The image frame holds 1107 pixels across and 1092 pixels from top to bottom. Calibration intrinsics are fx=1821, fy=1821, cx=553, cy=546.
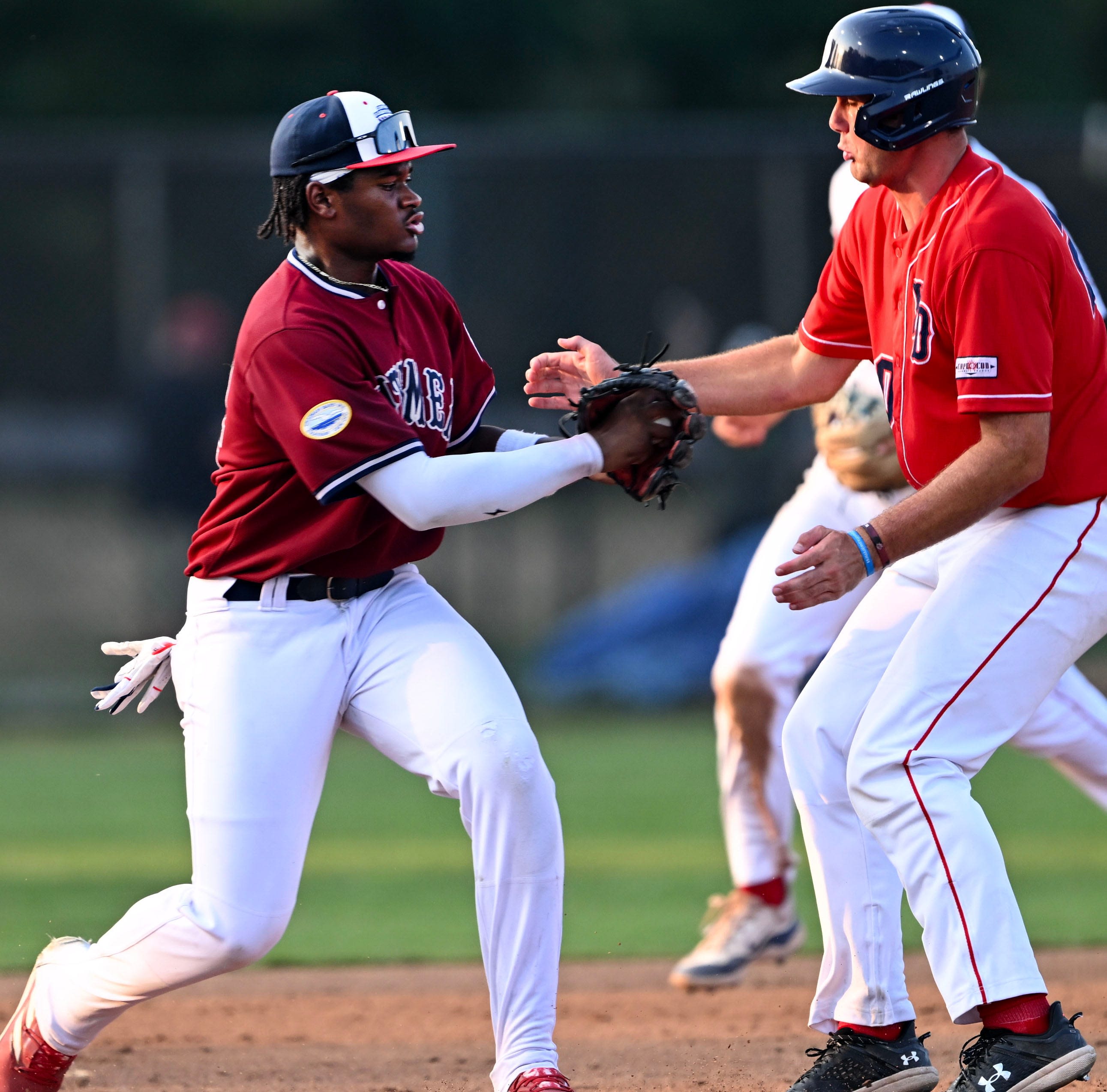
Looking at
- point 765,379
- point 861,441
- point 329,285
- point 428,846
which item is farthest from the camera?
point 428,846

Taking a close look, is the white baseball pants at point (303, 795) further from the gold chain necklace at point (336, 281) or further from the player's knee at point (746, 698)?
the player's knee at point (746, 698)

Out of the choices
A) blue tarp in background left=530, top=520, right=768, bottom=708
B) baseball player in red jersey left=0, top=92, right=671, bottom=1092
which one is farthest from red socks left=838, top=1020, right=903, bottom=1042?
blue tarp in background left=530, top=520, right=768, bottom=708

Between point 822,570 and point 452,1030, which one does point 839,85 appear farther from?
point 452,1030

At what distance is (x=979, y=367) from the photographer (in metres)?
3.41

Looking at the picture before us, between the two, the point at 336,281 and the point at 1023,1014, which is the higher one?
the point at 336,281

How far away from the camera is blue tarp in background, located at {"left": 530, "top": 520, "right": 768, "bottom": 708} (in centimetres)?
1073

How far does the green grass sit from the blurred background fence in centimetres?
125

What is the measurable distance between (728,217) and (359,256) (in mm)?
8195

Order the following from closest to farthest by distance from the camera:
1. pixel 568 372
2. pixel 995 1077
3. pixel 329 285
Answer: pixel 995 1077 < pixel 329 285 < pixel 568 372

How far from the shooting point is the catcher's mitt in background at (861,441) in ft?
16.2

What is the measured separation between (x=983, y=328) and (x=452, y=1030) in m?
2.46

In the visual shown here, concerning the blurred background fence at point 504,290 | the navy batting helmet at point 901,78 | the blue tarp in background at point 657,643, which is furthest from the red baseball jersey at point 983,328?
the blurred background fence at point 504,290

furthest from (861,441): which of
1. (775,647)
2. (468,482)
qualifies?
(468,482)

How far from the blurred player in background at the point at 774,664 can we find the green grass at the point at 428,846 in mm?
691
